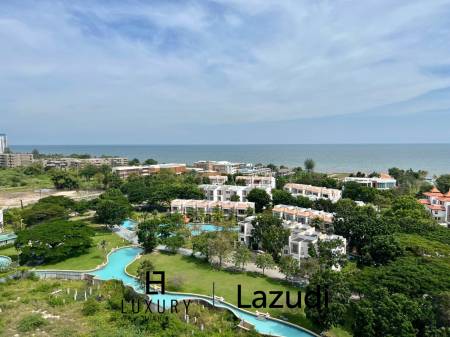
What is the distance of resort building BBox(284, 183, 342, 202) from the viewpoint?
51.9 m

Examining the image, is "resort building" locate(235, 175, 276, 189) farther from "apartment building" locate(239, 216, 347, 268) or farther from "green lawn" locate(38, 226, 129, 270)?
"green lawn" locate(38, 226, 129, 270)

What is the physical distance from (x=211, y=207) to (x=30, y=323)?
2969cm

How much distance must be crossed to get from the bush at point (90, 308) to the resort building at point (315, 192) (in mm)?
34719

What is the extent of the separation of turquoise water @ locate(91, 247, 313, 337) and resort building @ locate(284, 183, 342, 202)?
91.0 feet

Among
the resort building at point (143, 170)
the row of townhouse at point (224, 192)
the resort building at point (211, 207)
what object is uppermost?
the resort building at point (143, 170)

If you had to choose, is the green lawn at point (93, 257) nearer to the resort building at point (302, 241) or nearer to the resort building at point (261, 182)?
the resort building at point (302, 241)

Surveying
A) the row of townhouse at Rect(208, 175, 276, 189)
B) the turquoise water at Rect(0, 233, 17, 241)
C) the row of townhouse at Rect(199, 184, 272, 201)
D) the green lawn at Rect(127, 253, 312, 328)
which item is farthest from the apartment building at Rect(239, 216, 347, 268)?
the turquoise water at Rect(0, 233, 17, 241)

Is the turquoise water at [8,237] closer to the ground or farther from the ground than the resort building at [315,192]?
closer to the ground

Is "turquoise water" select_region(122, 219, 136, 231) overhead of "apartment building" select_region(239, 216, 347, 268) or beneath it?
beneath

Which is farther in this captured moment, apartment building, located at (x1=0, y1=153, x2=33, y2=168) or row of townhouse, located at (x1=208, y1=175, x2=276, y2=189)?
apartment building, located at (x1=0, y1=153, x2=33, y2=168)

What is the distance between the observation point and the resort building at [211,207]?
46062 millimetres

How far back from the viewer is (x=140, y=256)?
1215 inches

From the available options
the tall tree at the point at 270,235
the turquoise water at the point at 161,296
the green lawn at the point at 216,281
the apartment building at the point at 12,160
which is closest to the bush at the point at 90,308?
the turquoise water at the point at 161,296

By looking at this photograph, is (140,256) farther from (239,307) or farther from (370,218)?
(370,218)
